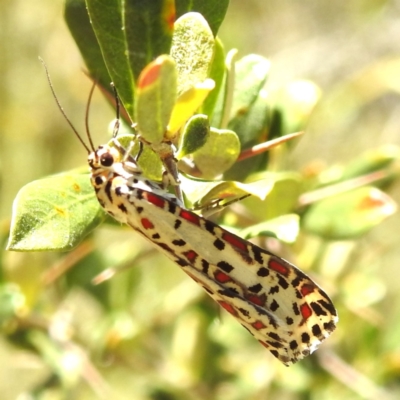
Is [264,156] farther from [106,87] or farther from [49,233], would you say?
[49,233]

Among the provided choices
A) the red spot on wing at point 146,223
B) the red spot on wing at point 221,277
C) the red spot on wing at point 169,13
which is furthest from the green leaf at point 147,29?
the red spot on wing at point 221,277

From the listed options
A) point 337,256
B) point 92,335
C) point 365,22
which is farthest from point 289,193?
point 365,22

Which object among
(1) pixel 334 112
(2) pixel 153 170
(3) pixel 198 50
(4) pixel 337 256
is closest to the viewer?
(3) pixel 198 50

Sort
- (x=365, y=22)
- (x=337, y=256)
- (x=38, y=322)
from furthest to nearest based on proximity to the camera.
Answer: (x=365, y=22), (x=337, y=256), (x=38, y=322)

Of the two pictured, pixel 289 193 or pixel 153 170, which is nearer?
pixel 153 170

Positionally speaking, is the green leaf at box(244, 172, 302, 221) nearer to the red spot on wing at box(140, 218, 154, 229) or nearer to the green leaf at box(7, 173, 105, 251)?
the red spot on wing at box(140, 218, 154, 229)

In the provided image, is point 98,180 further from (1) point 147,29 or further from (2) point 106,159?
(1) point 147,29

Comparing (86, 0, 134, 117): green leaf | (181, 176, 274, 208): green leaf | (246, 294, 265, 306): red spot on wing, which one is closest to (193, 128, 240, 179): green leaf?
(181, 176, 274, 208): green leaf

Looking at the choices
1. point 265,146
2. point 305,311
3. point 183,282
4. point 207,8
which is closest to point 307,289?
point 305,311
